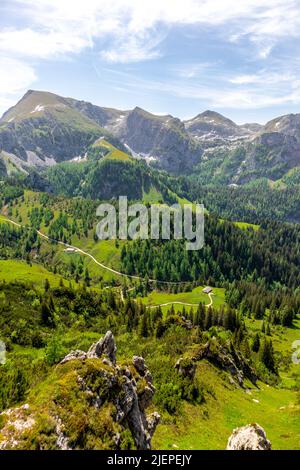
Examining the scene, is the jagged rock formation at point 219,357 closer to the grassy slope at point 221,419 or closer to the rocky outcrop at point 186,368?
the grassy slope at point 221,419

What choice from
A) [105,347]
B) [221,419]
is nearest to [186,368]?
[221,419]

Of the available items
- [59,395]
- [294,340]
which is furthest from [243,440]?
[294,340]

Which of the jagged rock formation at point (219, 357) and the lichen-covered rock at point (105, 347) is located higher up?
the lichen-covered rock at point (105, 347)

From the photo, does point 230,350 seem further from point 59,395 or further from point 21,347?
point 59,395

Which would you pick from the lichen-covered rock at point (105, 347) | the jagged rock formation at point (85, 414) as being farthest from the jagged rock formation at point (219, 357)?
the jagged rock formation at point (85, 414)

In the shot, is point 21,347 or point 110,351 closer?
point 110,351

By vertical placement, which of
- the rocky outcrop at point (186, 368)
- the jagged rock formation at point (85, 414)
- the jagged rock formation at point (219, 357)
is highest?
the jagged rock formation at point (85, 414)

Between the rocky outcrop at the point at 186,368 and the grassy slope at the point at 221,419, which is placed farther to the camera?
the rocky outcrop at the point at 186,368
